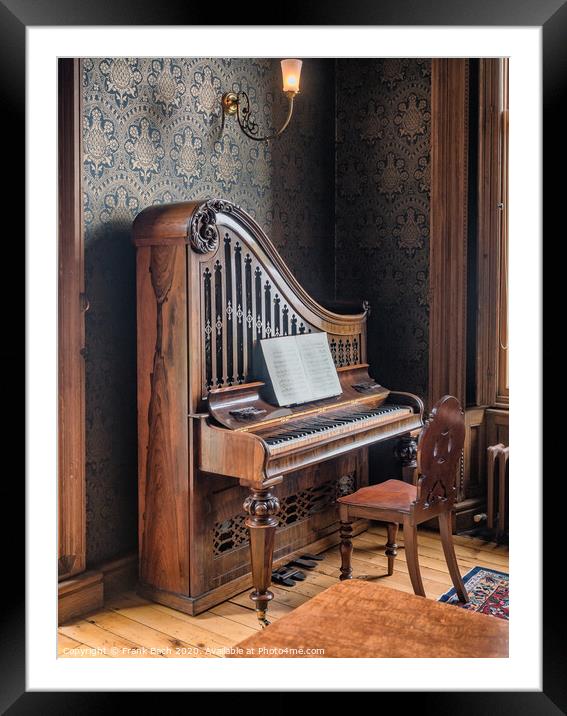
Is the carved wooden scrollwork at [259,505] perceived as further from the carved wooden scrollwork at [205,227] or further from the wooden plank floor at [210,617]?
the carved wooden scrollwork at [205,227]

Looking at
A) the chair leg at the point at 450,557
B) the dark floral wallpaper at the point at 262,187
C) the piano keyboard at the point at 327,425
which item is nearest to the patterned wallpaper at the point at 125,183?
the dark floral wallpaper at the point at 262,187

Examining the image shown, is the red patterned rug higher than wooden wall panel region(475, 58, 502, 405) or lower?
lower

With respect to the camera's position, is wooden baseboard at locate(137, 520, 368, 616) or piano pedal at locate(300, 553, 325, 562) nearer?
wooden baseboard at locate(137, 520, 368, 616)

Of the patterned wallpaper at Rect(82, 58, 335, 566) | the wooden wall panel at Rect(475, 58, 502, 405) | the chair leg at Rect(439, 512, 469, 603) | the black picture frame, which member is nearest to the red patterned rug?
the chair leg at Rect(439, 512, 469, 603)

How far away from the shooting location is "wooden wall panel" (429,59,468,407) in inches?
158

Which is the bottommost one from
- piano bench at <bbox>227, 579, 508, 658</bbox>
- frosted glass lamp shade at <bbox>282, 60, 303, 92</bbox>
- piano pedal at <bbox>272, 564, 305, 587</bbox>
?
piano pedal at <bbox>272, 564, 305, 587</bbox>

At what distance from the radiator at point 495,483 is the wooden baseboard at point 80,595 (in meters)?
2.23

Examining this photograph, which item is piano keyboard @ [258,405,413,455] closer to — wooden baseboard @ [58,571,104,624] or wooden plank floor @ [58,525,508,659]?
wooden plank floor @ [58,525,508,659]

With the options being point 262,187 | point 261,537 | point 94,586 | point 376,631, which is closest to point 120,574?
point 94,586

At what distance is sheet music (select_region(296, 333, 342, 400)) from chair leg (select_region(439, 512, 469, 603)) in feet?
2.79
